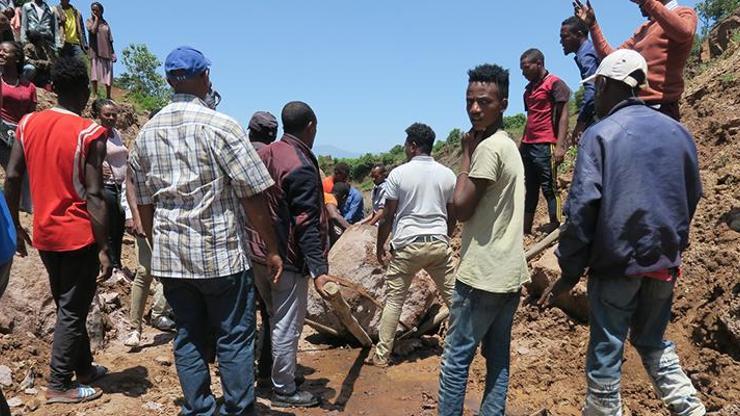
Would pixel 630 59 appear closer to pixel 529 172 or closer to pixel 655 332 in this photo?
pixel 655 332

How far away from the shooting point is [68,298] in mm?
3334

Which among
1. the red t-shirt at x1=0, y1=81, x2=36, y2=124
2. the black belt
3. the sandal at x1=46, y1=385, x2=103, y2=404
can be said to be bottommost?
the sandal at x1=46, y1=385, x2=103, y2=404

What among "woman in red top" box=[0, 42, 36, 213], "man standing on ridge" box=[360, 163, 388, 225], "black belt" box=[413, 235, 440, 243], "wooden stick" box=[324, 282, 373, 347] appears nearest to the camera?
"wooden stick" box=[324, 282, 373, 347]

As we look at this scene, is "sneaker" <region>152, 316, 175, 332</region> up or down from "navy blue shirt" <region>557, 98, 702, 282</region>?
down

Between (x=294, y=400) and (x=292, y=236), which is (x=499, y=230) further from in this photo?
(x=294, y=400)

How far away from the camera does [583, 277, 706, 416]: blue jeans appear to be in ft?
8.51

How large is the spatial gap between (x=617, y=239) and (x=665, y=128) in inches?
21.8

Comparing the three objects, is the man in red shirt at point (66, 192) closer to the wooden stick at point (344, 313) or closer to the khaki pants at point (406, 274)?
the wooden stick at point (344, 313)

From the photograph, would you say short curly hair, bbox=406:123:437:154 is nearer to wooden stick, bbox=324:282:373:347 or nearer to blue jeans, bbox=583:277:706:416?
wooden stick, bbox=324:282:373:347

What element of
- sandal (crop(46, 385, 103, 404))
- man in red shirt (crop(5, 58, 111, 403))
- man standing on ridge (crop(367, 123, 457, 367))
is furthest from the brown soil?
man in red shirt (crop(5, 58, 111, 403))

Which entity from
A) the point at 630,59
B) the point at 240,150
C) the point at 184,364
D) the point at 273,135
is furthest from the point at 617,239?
the point at 273,135

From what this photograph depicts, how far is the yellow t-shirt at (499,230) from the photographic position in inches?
107

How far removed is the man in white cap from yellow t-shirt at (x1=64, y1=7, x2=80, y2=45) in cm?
947

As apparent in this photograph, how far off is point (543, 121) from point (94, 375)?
15.3ft
